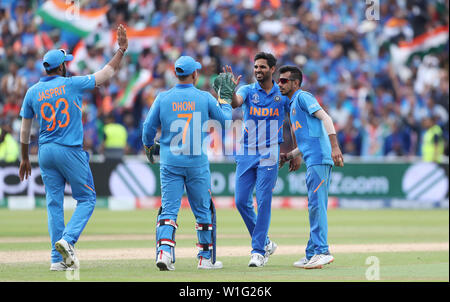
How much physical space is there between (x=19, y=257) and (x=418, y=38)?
20.2 m

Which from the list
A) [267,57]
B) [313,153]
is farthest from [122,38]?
[313,153]

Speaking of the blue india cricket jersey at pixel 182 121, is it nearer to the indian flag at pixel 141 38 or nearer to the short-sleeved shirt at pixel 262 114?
the short-sleeved shirt at pixel 262 114

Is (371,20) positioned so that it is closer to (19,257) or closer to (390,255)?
(390,255)

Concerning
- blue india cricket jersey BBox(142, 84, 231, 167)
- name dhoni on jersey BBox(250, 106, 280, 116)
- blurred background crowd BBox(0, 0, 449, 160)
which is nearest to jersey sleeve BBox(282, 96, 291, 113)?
name dhoni on jersey BBox(250, 106, 280, 116)

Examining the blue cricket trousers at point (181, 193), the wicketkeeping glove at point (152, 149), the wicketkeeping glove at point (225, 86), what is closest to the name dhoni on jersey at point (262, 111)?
the wicketkeeping glove at point (225, 86)

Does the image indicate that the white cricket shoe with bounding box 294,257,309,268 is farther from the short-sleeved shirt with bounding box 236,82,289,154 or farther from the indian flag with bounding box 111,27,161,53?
the indian flag with bounding box 111,27,161,53

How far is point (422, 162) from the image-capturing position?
24.9 metres

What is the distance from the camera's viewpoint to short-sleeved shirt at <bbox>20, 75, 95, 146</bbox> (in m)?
10.4

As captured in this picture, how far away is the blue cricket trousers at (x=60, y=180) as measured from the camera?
1042 cm

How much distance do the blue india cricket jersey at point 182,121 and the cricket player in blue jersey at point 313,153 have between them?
3.53 feet
